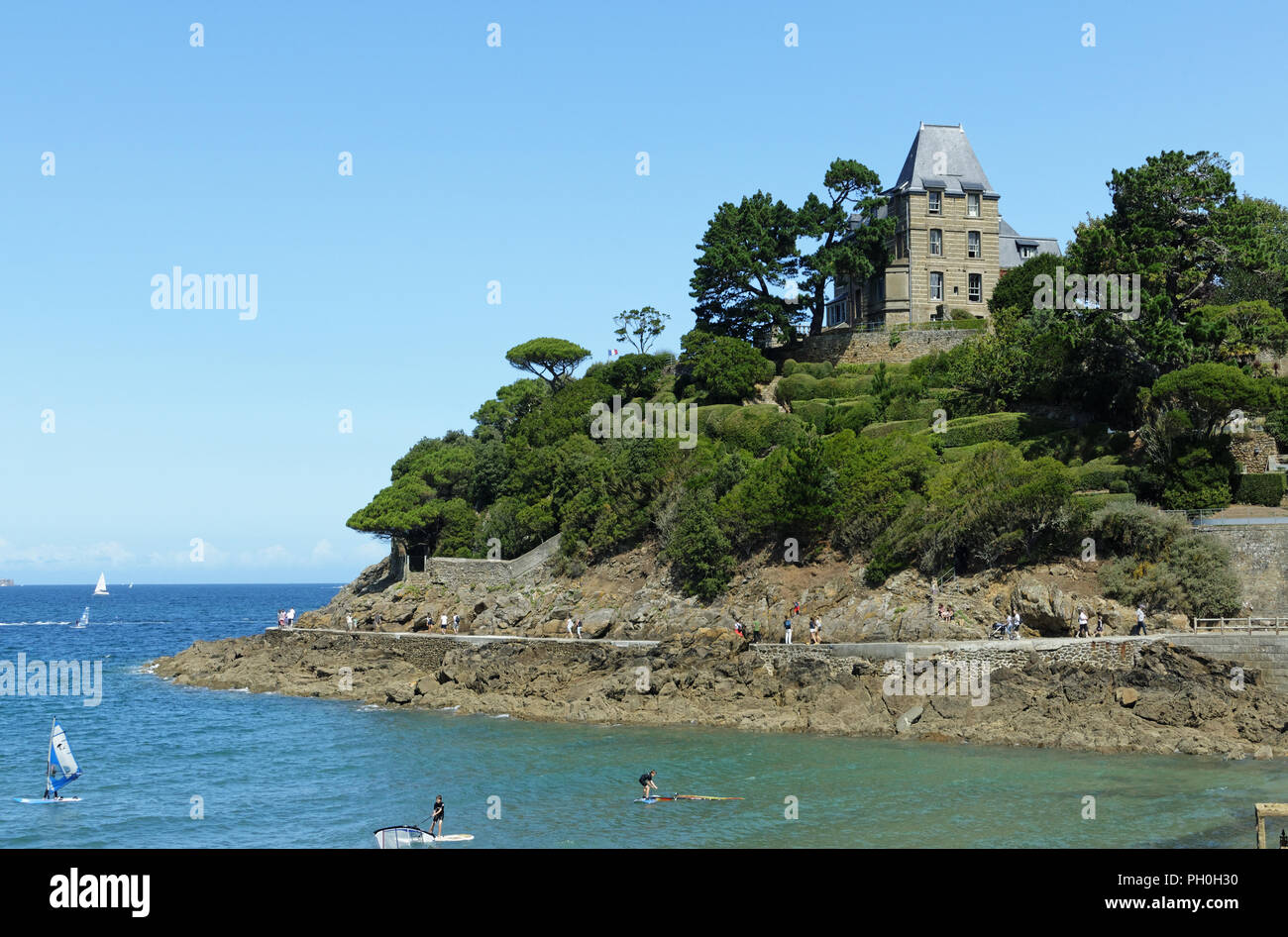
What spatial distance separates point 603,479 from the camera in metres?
54.7

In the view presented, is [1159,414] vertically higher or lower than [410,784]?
higher

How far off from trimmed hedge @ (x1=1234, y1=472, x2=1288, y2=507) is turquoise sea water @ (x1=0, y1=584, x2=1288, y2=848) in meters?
13.4

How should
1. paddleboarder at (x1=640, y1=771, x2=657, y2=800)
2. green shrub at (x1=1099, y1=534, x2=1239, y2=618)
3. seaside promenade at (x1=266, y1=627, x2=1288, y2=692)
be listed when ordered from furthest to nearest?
green shrub at (x1=1099, y1=534, x2=1239, y2=618)
seaside promenade at (x1=266, y1=627, x2=1288, y2=692)
paddleboarder at (x1=640, y1=771, x2=657, y2=800)

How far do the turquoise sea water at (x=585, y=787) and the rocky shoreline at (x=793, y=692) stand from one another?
125 centimetres

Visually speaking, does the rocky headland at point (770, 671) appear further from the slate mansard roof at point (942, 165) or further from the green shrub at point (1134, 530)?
the slate mansard roof at point (942, 165)

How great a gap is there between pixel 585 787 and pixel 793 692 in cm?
1101

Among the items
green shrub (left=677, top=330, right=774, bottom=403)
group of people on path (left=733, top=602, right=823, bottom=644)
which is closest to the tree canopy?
green shrub (left=677, top=330, right=774, bottom=403)

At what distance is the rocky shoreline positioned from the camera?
103ft

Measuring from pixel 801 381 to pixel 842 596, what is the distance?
2069 cm

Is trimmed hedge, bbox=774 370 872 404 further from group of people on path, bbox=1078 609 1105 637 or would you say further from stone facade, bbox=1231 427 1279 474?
group of people on path, bbox=1078 609 1105 637

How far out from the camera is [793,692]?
121 feet

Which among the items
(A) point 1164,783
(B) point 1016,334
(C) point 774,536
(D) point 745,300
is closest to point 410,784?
(A) point 1164,783

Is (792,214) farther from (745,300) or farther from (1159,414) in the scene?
(1159,414)

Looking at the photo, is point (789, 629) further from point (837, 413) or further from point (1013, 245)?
point (1013, 245)
